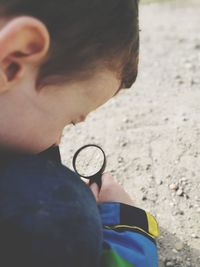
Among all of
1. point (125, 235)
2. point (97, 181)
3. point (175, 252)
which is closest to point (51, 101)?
point (125, 235)

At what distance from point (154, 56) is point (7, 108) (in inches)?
50.5

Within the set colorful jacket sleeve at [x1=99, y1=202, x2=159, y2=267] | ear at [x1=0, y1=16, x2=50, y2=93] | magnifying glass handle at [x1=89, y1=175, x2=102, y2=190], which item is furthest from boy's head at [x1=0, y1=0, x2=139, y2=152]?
magnifying glass handle at [x1=89, y1=175, x2=102, y2=190]

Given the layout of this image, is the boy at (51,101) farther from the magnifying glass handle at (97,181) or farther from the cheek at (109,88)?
the magnifying glass handle at (97,181)

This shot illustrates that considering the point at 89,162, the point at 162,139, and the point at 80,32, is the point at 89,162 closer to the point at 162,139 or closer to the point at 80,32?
the point at 162,139

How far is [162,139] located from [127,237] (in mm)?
579

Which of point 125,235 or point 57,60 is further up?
point 57,60

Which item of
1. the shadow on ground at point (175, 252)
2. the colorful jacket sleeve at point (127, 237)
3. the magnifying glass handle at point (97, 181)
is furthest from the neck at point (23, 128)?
the shadow on ground at point (175, 252)

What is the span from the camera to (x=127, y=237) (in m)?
0.93

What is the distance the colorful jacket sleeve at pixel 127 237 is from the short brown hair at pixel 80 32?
1.05 feet

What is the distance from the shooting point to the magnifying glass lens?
4.46 feet

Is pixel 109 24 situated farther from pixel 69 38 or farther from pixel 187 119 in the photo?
pixel 187 119

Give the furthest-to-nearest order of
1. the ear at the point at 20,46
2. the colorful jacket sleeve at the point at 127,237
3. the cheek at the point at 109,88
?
the colorful jacket sleeve at the point at 127,237, the cheek at the point at 109,88, the ear at the point at 20,46

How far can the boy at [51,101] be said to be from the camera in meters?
0.64

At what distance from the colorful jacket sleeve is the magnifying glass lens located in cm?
33
